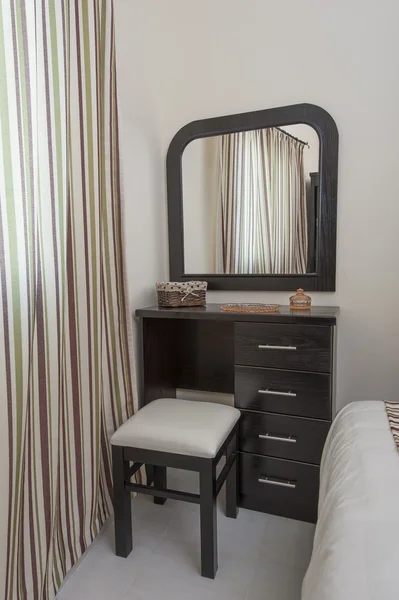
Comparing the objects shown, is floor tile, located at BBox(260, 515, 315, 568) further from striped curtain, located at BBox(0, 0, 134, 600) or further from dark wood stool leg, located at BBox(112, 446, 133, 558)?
striped curtain, located at BBox(0, 0, 134, 600)

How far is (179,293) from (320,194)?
782mm

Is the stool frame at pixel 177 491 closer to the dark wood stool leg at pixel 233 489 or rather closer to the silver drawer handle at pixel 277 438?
the dark wood stool leg at pixel 233 489

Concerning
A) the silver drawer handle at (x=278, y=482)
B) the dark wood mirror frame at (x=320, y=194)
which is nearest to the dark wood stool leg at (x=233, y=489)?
the silver drawer handle at (x=278, y=482)

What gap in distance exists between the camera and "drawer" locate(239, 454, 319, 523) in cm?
158

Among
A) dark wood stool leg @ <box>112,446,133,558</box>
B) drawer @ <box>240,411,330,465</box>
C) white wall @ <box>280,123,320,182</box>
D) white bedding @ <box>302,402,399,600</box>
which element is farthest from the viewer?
white wall @ <box>280,123,320,182</box>

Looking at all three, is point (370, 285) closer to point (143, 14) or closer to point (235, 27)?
point (235, 27)

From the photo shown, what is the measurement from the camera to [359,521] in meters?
0.71

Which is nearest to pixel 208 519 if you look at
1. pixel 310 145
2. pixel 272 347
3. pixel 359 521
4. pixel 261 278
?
pixel 272 347

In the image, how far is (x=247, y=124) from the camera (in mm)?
1882

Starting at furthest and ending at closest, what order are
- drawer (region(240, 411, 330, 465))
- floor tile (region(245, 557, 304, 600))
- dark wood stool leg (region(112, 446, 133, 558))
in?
drawer (region(240, 411, 330, 465)) → dark wood stool leg (region(112, 446, 133, 558)) → floor tile (region(245, 557, 304, 600))

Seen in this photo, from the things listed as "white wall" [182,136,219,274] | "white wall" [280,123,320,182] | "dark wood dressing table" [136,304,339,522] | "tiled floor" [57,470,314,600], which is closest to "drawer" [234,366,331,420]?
"dark wood dressing table" [136,304,339,522]

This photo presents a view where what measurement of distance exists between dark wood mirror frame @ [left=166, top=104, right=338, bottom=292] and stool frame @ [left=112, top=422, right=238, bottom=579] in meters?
0.72

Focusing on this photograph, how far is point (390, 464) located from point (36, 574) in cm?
108

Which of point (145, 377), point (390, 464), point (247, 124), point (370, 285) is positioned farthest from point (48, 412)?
point (247, 124)
